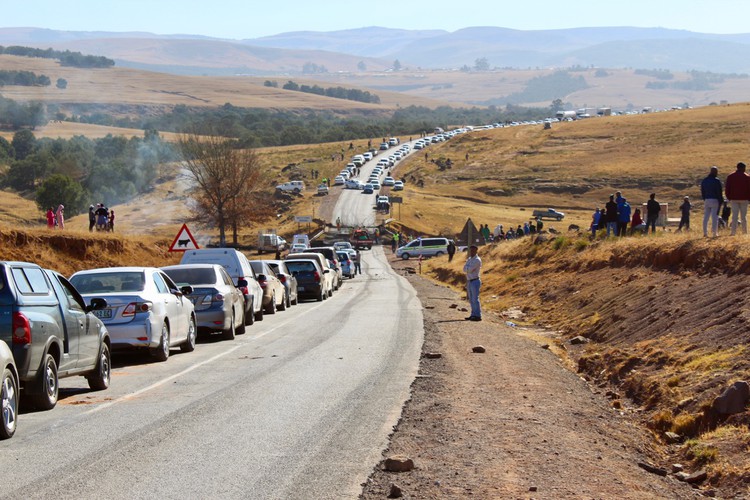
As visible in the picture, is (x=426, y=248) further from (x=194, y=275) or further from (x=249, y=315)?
(x=194, y=275)

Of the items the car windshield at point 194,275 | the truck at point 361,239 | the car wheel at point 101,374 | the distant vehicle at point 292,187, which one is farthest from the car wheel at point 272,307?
the distant vehicle at point 292,187

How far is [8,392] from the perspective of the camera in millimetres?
10133

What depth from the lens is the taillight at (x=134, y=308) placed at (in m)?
16.5

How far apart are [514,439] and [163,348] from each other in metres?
8.14

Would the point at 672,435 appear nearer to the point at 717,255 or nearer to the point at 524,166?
the point at 717,255

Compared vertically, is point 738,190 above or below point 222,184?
above

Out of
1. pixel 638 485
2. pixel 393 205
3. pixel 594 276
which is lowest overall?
pixel 393 205

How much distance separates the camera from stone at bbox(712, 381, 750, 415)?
1158 cm

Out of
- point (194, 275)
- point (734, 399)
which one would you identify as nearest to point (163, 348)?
point (194, 275)

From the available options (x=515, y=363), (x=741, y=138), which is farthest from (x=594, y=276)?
(x=741, y=138)

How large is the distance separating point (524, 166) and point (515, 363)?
11479cm

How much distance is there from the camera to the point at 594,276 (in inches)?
Result: 1144

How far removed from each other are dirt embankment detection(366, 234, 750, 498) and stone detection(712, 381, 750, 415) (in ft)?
0.29

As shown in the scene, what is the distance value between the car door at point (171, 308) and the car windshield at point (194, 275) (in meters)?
2.62
